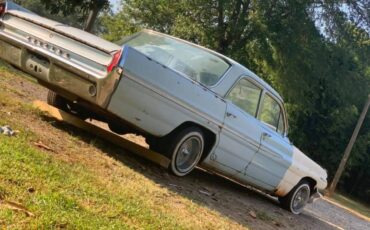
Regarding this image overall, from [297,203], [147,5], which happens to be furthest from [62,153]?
[147,5]

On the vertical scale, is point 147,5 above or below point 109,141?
above

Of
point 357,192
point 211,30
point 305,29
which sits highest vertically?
point 305,29

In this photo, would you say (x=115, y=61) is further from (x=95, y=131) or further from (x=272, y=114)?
(x=272, y=114)

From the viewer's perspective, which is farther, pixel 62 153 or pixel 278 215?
pixel 278 215

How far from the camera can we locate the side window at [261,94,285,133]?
8320 millimetres

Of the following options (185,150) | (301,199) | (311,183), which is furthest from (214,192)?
(311,183)

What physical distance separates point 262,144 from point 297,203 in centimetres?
201

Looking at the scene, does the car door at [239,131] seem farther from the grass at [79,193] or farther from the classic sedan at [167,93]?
the grass at [79,193]

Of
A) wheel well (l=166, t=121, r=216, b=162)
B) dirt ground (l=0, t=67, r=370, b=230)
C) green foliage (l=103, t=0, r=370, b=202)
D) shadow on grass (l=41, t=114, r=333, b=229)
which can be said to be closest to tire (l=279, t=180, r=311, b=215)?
dirt ground (l=0, t=67, r=370, b=230)

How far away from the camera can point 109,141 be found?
306 inches

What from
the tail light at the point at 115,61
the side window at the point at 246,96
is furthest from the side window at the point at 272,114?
the tail light at the point at 115,61

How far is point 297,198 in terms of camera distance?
9.48 metres

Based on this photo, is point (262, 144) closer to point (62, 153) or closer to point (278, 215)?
point (278, 215)

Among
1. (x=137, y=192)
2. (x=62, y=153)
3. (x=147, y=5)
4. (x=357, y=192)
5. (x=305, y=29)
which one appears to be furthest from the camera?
(x=357, y=192)
